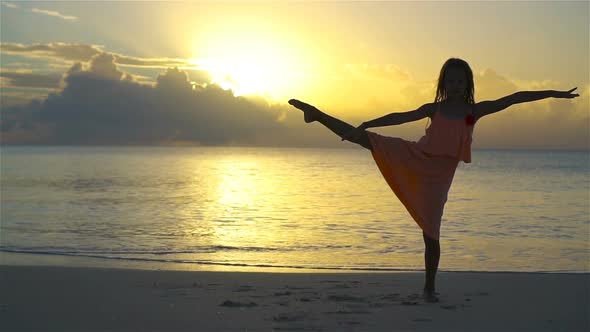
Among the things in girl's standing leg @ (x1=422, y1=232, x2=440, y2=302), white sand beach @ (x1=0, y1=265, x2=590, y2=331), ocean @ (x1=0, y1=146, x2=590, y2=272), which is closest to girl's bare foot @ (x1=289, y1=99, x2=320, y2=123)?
girl's standing leg @ (x1=422, y1=232, x2=440, y2=302)

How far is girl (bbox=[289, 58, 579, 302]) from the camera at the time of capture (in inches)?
263

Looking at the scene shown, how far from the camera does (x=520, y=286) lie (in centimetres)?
852

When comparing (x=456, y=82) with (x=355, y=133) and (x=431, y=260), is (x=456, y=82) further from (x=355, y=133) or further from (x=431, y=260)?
(x=431, y=260)

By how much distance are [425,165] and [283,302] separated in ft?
6.73

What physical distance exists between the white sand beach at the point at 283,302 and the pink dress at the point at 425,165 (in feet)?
3.26

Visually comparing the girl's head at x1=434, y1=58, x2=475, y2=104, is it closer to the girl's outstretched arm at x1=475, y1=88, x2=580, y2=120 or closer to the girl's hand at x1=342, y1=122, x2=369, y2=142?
the girl's outstretched arm at x1=475, y1=88, x2=580, y2=120

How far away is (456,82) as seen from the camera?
263 inches

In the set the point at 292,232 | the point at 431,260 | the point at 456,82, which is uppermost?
the point at 456,82

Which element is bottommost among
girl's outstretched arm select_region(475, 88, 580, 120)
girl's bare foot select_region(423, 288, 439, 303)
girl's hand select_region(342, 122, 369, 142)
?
girl's bare foot select_region(423, 288, 439, 303)

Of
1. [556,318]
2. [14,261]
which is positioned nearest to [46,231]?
[14,261]

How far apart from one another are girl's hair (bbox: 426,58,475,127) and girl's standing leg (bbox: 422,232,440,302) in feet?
4.63

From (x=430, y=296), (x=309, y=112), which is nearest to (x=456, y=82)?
(x=309, y=112)

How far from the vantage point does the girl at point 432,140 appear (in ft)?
21.9

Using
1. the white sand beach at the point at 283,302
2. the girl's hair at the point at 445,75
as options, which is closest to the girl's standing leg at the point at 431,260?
the white sand beach at the point at 283,302
